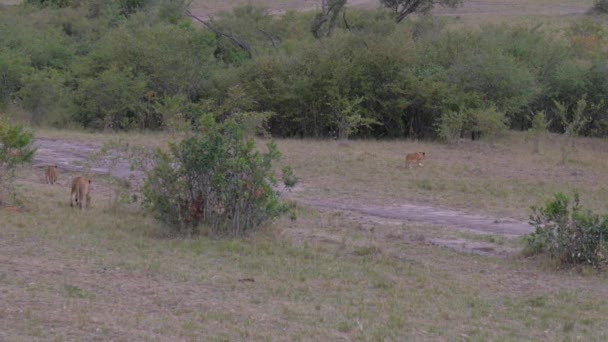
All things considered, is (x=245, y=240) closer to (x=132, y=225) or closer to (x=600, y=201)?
(x=132, y=225)

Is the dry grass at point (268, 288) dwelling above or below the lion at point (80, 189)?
below

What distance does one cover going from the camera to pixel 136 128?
2500 centimetres

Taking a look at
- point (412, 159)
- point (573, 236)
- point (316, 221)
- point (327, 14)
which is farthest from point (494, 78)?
point (573, 236)

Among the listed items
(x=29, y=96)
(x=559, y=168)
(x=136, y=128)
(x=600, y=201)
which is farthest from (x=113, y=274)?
(x=29, y=96)

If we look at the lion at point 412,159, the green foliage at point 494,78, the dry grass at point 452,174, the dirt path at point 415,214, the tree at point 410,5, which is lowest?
the dirt path at point 415,214

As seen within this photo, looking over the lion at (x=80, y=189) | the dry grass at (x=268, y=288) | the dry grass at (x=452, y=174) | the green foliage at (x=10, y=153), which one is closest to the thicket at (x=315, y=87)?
the dry grass at (x=452, y=174)

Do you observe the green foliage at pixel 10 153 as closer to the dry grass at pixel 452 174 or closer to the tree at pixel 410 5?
the dry grass at pixel 452 174

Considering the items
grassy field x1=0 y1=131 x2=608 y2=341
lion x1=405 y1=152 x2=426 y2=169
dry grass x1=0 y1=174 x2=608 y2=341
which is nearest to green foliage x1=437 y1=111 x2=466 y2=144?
lion x1=405 y1=152 x2=426 y2=169

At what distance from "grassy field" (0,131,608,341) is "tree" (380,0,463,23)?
28.1 metres

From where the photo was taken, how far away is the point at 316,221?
12.7 metres

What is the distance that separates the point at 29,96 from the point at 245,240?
1757 cm

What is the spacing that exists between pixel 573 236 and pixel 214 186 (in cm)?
455

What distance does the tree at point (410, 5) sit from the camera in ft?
134

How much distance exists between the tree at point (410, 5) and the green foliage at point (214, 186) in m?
31.0
